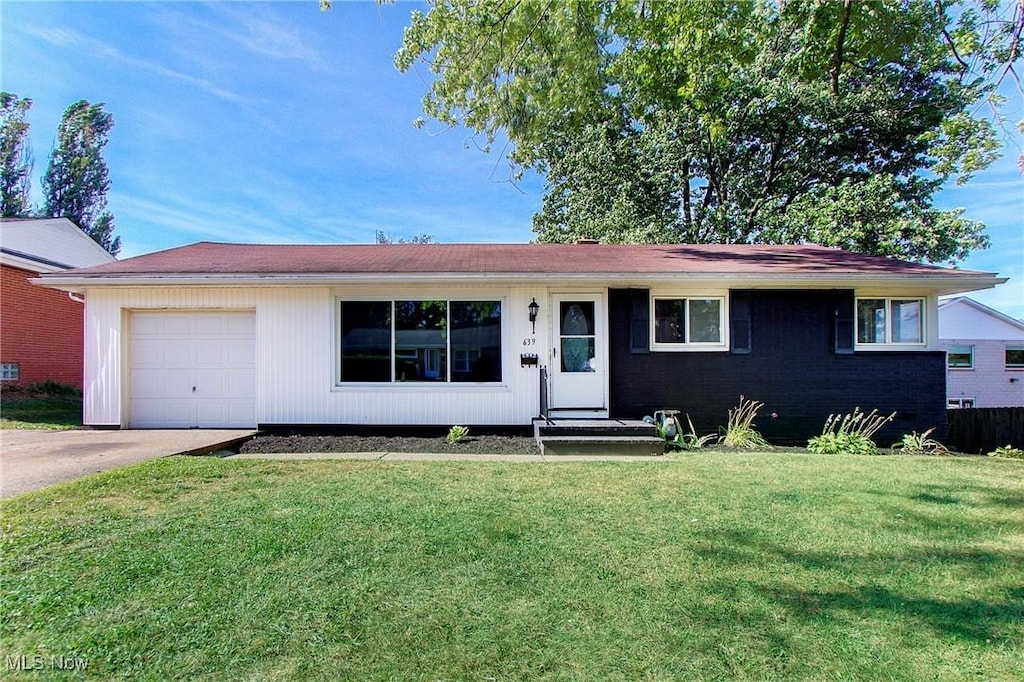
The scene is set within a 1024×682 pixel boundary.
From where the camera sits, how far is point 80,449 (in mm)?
6496

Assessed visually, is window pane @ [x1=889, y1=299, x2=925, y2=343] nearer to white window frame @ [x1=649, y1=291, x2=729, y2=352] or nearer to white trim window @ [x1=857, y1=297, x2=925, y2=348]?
white trim window @ [x1=857, y1=297, x2=925, y2=348]

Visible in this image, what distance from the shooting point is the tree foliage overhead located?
645 cm

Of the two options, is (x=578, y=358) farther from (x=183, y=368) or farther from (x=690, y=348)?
(x=183, y=368)

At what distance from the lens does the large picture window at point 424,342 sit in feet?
27.8

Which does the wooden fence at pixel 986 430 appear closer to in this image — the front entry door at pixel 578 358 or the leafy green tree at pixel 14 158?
the front entry door at pixel 578 358

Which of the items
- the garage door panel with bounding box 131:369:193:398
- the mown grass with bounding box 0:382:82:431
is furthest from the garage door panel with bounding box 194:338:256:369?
the mown grass with bounding box 0:382:82:431

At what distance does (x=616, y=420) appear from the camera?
8211 millimetres

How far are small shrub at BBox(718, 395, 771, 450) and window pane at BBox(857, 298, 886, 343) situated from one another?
2.35 m

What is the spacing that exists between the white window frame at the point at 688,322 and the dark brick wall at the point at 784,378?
5.1 inches

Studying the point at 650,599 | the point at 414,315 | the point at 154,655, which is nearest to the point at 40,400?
the point at 414,315

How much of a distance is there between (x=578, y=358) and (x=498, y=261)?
97.3 inches

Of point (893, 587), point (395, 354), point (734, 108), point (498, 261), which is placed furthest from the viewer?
point (734, 108)

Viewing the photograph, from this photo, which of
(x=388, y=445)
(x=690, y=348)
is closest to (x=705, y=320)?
(x=690, y=348)

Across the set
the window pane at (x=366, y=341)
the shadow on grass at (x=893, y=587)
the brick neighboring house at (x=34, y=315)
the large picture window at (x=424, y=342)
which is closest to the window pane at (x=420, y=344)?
the large picture window at (x=424, y=342)
